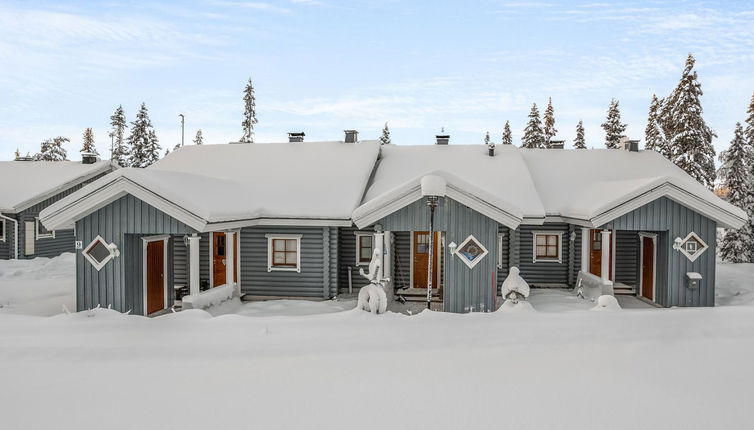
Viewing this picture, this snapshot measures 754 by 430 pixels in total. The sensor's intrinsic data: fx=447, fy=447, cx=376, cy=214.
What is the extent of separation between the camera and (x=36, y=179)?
24.2 metres

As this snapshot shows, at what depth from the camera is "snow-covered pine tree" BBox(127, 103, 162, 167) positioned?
43219mm

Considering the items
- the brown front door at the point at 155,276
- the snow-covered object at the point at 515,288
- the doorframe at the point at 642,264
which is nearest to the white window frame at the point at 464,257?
the snow-covered object at the point at 515,288

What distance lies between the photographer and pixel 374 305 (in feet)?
34.2

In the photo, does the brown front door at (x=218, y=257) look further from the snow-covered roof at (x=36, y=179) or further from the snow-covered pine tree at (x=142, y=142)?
the snow-covered pine tree at (x=142, y=142)

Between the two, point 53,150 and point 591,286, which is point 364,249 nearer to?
point 591,286

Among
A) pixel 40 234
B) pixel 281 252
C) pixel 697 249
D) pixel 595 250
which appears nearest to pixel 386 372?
pixel 281 252

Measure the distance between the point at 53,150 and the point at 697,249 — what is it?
63.4 metres

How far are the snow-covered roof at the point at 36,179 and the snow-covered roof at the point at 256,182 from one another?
850cm

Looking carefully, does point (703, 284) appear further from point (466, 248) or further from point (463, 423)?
point (463, 423)

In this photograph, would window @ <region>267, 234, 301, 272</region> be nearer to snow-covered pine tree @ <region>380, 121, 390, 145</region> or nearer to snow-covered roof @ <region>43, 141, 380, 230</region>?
snow-covered roof @ <region>43, 141, 380, 230</region>

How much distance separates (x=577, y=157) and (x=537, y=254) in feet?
16.9

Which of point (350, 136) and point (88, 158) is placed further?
point (88, 158)

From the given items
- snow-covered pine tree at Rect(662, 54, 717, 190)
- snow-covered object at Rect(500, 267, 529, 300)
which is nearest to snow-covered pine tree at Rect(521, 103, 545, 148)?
snow-covered pine tree at Rect(662, 54, 717, 190)

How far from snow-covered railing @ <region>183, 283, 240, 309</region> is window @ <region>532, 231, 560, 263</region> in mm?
10389
